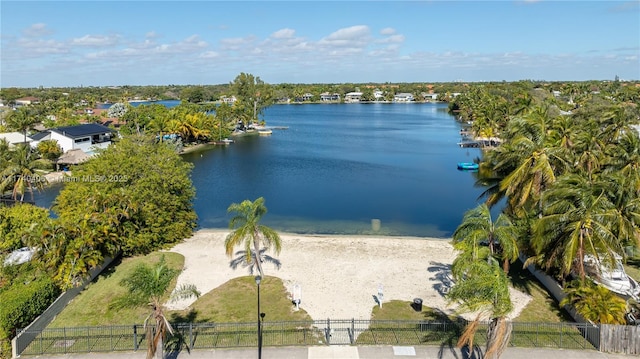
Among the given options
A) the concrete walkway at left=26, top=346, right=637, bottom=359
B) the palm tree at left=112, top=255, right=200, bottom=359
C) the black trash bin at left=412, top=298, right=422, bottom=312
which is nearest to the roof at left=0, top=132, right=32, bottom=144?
the concrete walkway at left=26, top=346, right=637, bottom=359

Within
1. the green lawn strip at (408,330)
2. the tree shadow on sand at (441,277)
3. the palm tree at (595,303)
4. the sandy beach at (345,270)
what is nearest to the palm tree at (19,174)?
the sandy beach at (345,270)

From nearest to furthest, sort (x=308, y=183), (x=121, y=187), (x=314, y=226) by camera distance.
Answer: (x=121, y=187) → (x=314, y=226) → (x=308, y=183)

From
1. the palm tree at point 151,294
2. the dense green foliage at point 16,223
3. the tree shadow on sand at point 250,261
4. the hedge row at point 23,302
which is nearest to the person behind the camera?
the palm tree at point 151,294

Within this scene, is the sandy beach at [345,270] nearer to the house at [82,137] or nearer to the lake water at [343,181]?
the lake water at [343,181]

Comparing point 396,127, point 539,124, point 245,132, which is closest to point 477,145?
point 396,127

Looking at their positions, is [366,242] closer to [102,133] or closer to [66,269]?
[66,269]

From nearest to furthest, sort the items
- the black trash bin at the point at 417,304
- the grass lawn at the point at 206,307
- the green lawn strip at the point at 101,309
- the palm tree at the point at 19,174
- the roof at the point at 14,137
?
the green lawn strip at the point at 101,309 < the grass lawn at the point at 206,307 < the black trash bin at the point at 417,304 < the palm tree at the point at 19,174 < the roof at the point at 14,137

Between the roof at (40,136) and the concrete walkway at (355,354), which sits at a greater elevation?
the roof at (40,136)
